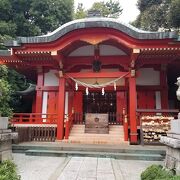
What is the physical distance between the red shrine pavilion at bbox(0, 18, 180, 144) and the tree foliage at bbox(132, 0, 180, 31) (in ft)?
28.2

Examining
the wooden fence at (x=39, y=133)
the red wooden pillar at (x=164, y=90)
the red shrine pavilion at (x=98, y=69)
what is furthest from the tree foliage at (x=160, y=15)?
the wooden fence at (x=39, y=133)

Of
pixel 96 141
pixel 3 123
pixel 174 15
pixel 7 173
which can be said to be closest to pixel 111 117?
pixel 96 141

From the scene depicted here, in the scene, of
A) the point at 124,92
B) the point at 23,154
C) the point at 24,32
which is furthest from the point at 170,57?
the point at 24,32

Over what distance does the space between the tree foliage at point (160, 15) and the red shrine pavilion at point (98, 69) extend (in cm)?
861

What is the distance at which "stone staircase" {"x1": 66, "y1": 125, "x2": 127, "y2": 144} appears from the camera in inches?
479

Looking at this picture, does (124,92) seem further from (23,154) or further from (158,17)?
(158,17)

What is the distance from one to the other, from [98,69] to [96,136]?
3.74 meters

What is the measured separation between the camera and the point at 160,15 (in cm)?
2578

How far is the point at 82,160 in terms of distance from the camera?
8.46 m

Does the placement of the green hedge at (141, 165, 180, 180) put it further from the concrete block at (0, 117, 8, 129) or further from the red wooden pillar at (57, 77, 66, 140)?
the red wooden pillar at (57, 77, 66, 140)

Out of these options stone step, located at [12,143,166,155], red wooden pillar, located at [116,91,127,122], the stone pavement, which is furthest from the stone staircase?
the stone pavement

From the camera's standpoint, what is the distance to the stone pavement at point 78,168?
6324mm

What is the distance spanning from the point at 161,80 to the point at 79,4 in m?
39.0

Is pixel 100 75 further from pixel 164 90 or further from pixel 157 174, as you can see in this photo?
pixel 157 174
